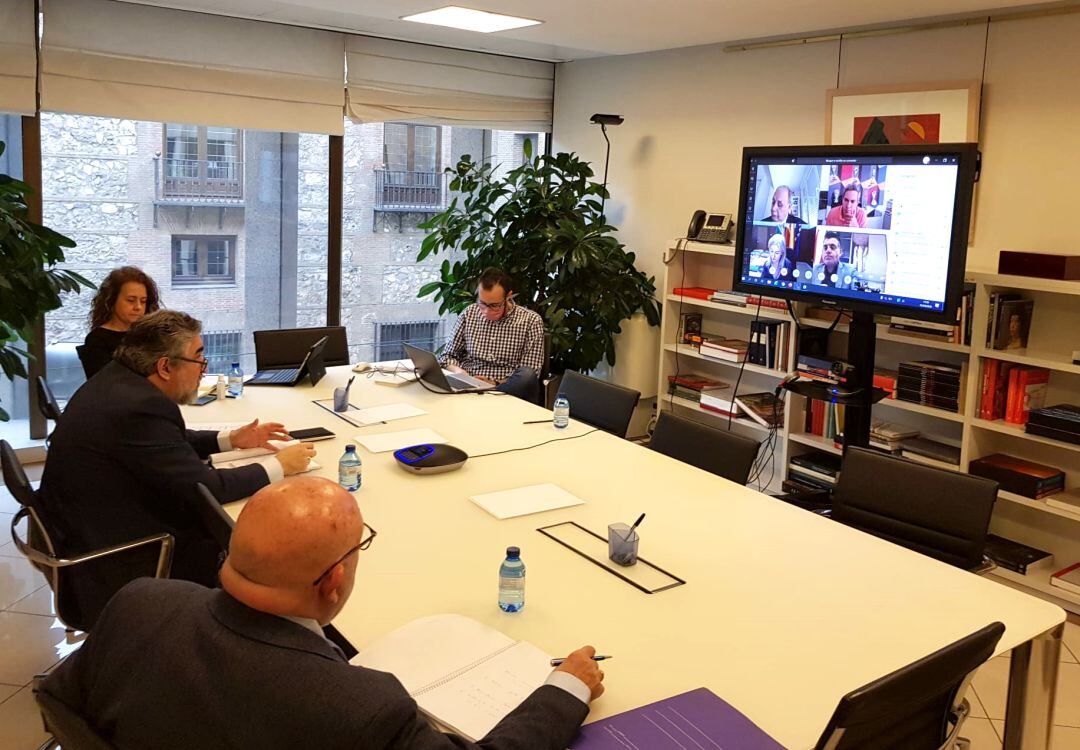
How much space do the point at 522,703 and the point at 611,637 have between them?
1.45 ft

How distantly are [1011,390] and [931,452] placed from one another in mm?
535

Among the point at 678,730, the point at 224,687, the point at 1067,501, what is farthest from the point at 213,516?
the point at 1067,501

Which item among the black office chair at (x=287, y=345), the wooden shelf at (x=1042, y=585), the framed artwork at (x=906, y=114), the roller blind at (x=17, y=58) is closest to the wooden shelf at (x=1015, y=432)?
the wooden shelf at (x=1042, y=585)

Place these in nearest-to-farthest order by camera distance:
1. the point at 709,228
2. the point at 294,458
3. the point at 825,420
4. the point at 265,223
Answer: the point at 294,458 < the point at 825,420 < the point at 709,228 < the point at 265,223

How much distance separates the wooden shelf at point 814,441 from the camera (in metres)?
5.25

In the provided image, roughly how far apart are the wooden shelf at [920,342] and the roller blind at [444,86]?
347 cm

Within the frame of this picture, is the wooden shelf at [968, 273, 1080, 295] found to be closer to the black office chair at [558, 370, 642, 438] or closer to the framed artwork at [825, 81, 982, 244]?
the framed artwork at [825, 81, 982, 244]

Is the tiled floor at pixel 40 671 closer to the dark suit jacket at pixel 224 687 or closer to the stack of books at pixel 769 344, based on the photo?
the dark suit jacket at pixel 224 687

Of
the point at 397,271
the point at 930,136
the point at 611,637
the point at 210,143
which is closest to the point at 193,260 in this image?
the point at 210,143

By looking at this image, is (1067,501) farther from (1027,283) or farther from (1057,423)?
(1027,283)

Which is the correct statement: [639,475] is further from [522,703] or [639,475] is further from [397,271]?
[397,271]

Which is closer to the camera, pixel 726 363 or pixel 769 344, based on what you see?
pixel 769 344

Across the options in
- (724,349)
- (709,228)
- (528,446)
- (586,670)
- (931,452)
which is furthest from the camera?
(709,228)

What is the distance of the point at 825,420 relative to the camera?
5.41 meters
